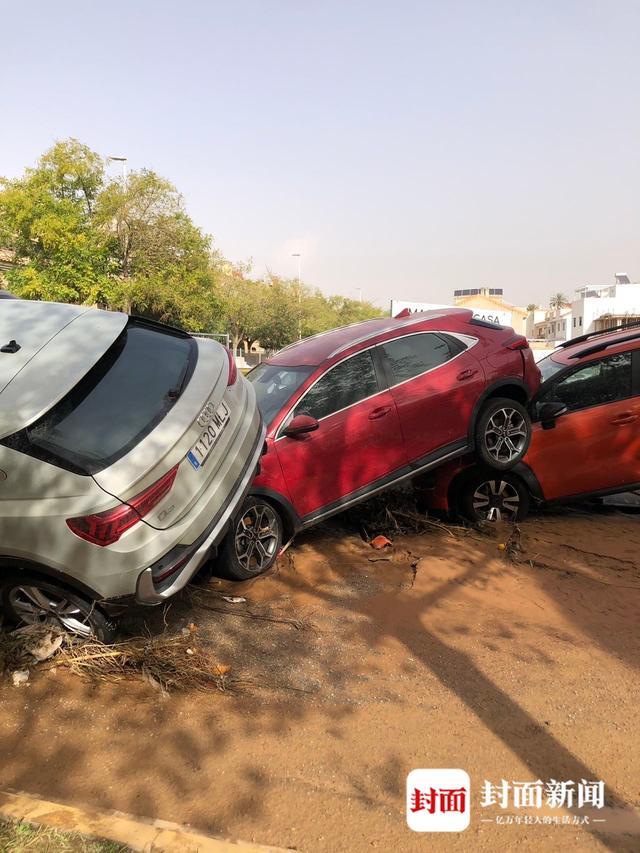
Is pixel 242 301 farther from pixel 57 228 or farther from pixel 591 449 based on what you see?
pixel 591 449

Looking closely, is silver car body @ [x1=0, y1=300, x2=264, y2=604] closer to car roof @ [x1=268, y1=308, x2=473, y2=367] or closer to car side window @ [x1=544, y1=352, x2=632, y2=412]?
car roof @ [x1=268, y1=308, x2=473, y2=367]

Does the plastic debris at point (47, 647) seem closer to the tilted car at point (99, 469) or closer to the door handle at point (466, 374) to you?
the tilted car at point (99, 469)

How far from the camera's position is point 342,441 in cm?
485

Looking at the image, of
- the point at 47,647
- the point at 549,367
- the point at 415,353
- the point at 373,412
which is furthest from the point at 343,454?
the point at 549,367

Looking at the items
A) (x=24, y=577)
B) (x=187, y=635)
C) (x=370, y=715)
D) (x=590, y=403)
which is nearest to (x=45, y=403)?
(x=24, y=577)

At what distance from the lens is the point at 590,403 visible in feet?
Result: 18.7

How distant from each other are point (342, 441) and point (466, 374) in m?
1.33

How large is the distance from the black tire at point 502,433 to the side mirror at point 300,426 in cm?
156

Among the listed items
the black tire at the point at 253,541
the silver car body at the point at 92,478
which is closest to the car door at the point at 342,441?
the black tire at the point at 253,541

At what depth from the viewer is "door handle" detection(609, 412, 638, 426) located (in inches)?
218

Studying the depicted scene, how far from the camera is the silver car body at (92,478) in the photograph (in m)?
2.94

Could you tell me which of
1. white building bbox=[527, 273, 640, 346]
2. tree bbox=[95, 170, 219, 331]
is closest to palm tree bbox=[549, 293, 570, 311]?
white building bbox=[527, 273, 640, 346]

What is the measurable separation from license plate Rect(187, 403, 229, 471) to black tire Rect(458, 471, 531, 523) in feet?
9.27

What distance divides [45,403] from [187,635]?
161 cm
